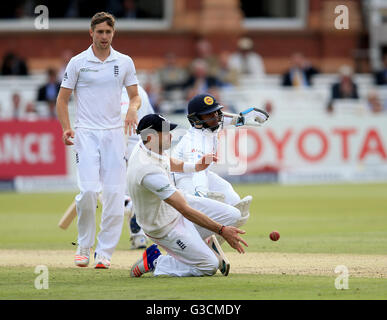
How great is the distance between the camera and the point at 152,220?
8508 millimetres

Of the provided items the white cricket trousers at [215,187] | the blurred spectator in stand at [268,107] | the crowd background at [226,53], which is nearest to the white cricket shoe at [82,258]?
the white cricket trousers at [215,187]

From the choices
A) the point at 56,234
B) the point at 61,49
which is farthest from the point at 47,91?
the point at 56,234

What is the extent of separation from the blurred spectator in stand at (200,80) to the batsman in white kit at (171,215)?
12869 mm

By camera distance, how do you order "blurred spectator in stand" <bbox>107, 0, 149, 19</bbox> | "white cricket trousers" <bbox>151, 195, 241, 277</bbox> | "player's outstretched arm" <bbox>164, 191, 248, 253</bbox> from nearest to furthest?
"player's outstretched arm" <bbox>164, 191, 248, 253</bbox> → "white cricket trousers" <bbox>151, 195, 241, 277</bbox> → "blurred spectator in stand" <bbox>107, 0, 149, 19</bbox>

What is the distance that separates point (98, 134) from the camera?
937 cm

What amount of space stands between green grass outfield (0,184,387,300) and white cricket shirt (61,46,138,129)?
4.71ft

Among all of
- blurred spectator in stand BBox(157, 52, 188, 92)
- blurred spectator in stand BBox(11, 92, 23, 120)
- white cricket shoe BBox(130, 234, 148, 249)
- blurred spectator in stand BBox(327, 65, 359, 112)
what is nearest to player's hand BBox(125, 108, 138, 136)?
white cricket shoe BBox(130, 234, 148, 249)

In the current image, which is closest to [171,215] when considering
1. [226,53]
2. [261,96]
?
[261,96]

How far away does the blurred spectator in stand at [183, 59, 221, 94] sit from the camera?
21750 millimetres

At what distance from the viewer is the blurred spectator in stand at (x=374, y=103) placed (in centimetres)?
2266

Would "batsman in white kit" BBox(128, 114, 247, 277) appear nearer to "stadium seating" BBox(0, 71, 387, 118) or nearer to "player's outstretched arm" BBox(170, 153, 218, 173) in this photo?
"player's outstretched arm" BBox(170, 153, 218, 173)

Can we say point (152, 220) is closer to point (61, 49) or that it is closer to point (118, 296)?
point (118, 296)

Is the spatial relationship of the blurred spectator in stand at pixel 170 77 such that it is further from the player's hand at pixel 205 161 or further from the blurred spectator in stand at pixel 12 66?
the player's hand at pixel 205 161
